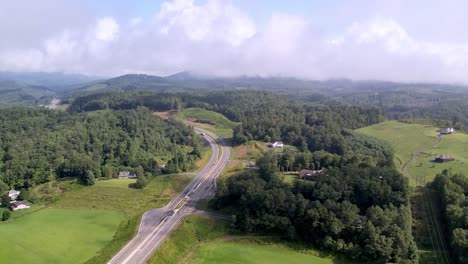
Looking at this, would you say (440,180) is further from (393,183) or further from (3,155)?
(3,155)

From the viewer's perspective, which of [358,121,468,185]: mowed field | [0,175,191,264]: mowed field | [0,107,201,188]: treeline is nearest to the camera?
[0,175,191,264]: mowed field

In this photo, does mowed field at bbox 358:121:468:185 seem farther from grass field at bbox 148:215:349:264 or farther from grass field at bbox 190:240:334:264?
grass field at bbox 190:240:334:264

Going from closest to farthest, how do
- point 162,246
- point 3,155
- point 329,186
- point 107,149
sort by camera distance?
point 162,246
point 329,186
point 3,155
point 107,149

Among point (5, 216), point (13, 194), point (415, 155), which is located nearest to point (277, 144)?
point (415, 155)

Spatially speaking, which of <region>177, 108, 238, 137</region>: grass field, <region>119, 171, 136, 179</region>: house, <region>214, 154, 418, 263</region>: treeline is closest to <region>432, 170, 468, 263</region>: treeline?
<region>214, 154, 418, 263</region>: treeline

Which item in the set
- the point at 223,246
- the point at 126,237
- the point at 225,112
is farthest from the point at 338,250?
the point at 225,112

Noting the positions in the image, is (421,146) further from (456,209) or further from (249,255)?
(249,255)

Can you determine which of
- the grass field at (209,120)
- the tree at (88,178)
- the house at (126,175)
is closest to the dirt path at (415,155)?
the house at (126,175)
